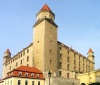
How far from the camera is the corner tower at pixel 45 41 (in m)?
73.7

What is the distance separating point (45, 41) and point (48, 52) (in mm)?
3721

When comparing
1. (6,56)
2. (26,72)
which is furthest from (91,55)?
(26,72)

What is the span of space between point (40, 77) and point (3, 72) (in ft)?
149

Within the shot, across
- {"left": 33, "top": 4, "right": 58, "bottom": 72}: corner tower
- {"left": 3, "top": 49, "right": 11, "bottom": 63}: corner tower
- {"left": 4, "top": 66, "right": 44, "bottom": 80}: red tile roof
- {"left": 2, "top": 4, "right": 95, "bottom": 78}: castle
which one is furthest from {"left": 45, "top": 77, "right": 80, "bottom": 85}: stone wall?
{"left": 3, "top": 49, "right": 11, "bottom": 63}: corner tower

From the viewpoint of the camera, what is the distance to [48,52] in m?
74.6

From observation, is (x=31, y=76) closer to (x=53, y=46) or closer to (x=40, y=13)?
(x=53, y=46)

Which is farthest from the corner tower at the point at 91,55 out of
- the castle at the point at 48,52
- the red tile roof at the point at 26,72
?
the red tile roof at the point at 26,72

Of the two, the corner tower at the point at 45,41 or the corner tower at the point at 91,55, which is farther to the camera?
the corner tower at the point at 91,55

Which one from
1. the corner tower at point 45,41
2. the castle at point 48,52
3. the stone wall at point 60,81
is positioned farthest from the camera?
the castle at point 48,52

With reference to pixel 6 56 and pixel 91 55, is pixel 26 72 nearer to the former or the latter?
pixel 6 56

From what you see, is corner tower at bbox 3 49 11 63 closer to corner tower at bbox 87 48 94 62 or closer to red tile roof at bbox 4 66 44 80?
corner tower at bbox 87 48 94 62

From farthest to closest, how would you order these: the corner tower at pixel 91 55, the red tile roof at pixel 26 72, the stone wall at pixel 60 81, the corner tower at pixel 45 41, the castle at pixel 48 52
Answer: the corner tower at pixel 91 55 → the castle at pixel 48 52 → the corner tower at pixel 45 41 → the stone wall at pixel 60 81 → the red tile roof at pixel 26 72

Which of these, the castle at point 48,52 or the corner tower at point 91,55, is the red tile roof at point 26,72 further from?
the corner tower at point 91,55

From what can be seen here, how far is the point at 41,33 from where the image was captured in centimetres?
7675
